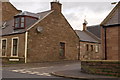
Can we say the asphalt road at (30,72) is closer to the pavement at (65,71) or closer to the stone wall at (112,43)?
the pavement at (65,71)

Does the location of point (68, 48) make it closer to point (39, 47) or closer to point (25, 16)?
point (39, 47)

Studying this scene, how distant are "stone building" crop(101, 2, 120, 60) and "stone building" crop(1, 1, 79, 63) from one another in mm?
12736

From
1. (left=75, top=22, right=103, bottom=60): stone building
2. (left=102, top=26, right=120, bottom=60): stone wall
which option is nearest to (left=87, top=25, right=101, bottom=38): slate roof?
(left=75, top=22, right=103, bottom=60): stone building

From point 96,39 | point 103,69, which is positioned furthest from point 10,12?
point 103,69

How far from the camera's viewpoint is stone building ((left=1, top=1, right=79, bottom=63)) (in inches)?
1061

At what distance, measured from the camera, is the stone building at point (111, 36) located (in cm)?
1564

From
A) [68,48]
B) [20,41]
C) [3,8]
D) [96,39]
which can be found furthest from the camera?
[96,39]

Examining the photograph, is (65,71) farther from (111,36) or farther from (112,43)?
(111,36)

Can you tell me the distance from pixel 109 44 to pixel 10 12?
87.0 feet

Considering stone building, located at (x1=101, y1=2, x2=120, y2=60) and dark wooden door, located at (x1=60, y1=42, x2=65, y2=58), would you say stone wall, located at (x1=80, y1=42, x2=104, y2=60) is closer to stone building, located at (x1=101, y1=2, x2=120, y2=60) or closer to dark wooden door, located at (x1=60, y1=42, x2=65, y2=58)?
dark wooden door, located at (x1=60, y1=42, x2=65, y2=58)

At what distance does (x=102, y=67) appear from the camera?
46.1ft

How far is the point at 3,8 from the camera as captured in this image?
122ft

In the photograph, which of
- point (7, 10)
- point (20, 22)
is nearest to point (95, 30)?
point (7, 10)

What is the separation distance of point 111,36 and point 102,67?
329 centimetres
